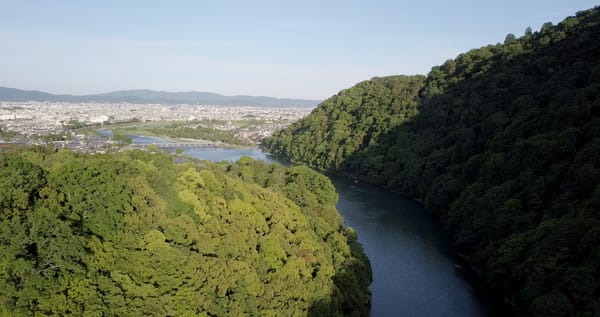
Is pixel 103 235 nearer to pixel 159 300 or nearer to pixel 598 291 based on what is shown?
pixel 159 300

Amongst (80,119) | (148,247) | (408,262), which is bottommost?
(408,262)

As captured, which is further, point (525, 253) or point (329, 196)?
point (329, 196)

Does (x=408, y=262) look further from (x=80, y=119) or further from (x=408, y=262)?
(x=80, y=119)

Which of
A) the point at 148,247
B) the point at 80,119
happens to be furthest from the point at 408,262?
the point at 80,119

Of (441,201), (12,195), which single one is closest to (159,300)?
(12,195)

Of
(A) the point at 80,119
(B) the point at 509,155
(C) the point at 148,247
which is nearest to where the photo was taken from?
(C) the point at 148,247

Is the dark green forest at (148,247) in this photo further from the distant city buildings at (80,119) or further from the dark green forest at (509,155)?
the distant city buildings at (80,119)

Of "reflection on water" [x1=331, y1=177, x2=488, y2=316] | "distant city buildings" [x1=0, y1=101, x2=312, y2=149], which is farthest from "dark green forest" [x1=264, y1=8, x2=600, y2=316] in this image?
"distant city buildings" [x1=0, y1=101, x2=312, y2=149]
